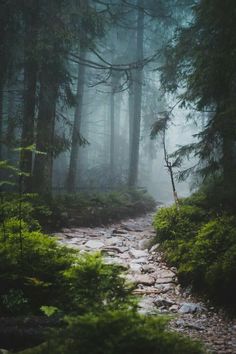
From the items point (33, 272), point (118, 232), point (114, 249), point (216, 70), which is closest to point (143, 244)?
point (114, 249)

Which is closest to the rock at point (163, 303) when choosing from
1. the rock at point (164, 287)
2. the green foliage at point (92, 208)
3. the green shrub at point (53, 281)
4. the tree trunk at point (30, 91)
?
the rock at point (164, 287)

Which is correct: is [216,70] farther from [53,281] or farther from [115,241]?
[53,281]

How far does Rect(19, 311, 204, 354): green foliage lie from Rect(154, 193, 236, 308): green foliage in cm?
231

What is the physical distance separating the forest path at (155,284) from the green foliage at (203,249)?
0.89 ft

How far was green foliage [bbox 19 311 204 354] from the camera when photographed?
2.77m

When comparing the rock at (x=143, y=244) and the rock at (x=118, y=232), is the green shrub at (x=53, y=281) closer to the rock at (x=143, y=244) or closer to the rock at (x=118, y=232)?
the rock at (x=143, y=244)

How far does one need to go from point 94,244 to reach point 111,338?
236 inches

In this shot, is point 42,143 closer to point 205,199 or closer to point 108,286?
point 205,199

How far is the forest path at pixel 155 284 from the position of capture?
4375 millimetres

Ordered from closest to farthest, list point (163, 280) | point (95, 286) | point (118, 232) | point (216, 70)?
1. point (95, 286)
2. point (163, 280)
3. point (216, 70)
4. point (118, 232)

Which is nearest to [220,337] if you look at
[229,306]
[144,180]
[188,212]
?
[229,306]

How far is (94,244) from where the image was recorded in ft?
28.7

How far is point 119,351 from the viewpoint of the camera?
2.75 meters

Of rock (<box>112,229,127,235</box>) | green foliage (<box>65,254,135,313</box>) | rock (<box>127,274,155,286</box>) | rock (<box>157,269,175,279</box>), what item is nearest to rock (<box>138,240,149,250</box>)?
rock (<box>112,229,127,235</box>)
